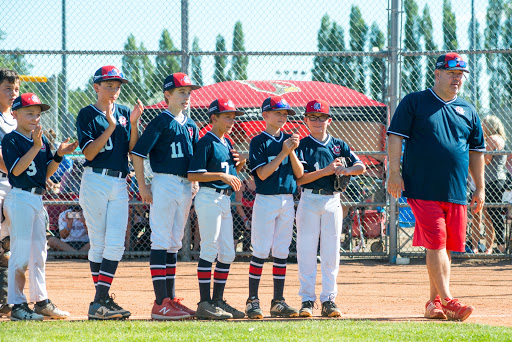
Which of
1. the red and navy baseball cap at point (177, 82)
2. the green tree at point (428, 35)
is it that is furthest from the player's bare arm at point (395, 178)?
the green tree at point (428, 35)

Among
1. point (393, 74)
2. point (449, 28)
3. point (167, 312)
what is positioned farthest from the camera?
point (449, 28)

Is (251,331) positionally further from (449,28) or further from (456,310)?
(449,28)

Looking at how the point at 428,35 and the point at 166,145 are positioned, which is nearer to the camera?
the point at 166,145

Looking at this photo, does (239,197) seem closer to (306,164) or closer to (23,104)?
(306,164)

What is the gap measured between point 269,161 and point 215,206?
58 centimetres

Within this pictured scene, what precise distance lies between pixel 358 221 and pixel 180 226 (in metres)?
5.16

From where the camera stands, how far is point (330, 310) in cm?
488

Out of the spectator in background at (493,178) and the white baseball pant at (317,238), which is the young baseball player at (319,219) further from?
the spectator in background at (493,178)

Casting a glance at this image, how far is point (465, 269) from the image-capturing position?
27.1 ft

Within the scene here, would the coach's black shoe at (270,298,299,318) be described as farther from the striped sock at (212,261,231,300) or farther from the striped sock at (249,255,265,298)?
the striped sock at (212,261,231,300)

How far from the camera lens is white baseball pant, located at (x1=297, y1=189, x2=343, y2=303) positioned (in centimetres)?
503

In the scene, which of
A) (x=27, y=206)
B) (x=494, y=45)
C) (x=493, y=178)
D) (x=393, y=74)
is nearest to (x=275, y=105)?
(x=27, y=206)

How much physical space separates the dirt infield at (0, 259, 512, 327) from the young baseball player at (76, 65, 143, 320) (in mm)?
410

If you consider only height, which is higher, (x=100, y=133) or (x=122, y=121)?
(x=122, y=121)
